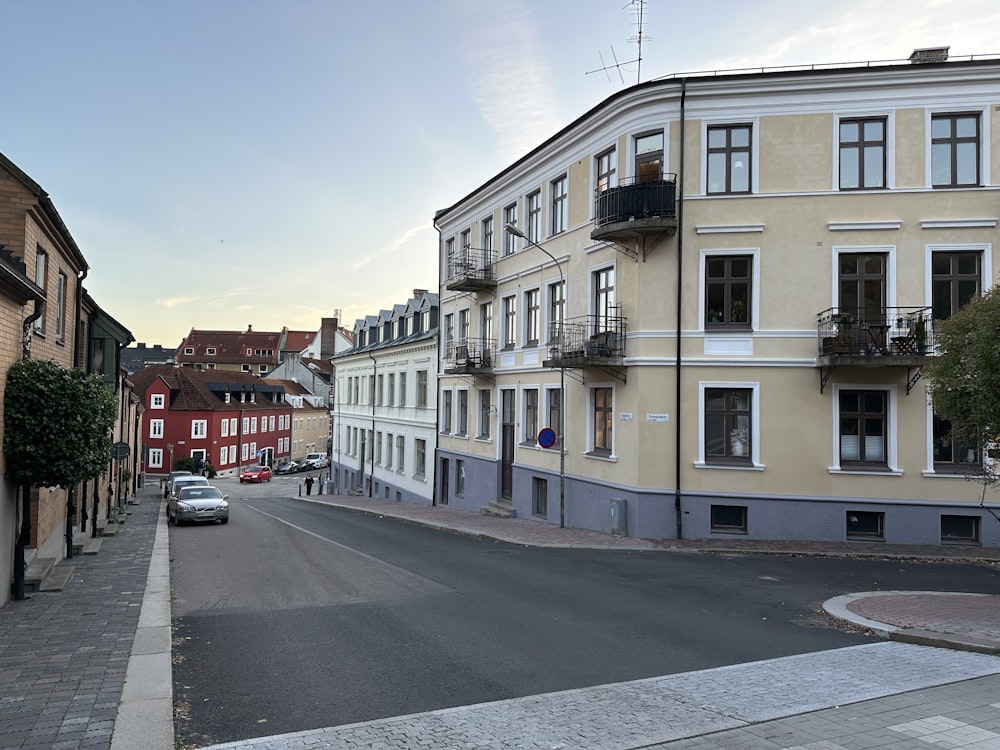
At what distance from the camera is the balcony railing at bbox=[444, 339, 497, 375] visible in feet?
89.1

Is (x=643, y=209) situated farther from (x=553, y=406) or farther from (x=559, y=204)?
(x=553, y=406)

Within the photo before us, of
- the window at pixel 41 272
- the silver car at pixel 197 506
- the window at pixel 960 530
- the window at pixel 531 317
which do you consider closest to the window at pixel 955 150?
the window at pixel 960 530

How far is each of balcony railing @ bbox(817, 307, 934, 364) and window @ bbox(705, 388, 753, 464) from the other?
2175 millimetres

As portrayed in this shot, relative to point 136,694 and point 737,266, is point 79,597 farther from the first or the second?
point 737,266

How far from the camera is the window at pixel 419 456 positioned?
116 ft

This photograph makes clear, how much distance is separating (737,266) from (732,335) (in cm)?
174

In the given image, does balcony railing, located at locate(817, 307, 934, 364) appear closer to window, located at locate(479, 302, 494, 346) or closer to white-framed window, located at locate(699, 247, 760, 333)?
white-framed window, located at locate(699, 247, 760, 333)

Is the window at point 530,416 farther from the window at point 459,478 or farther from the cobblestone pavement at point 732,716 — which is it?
the cobblestone pavement at point 732,716

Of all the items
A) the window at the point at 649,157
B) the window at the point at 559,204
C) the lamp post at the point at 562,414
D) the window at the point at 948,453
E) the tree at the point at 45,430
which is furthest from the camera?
the window at the point at 559,204

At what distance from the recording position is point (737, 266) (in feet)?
59.8

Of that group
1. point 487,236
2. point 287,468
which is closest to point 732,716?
point 487,236

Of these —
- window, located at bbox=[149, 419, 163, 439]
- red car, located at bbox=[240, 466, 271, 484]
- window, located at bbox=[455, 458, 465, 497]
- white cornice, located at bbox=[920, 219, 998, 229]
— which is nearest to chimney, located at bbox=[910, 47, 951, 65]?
white cornice, located at bbox=[920, 219, 998, 229]

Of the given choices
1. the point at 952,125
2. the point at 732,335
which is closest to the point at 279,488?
the point at 732,335

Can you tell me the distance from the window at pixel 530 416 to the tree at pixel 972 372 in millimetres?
14202
